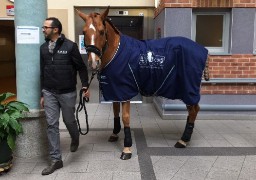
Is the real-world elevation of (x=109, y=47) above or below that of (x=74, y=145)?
above

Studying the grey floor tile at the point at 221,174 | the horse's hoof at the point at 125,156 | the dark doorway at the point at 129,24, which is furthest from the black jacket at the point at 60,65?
the dark doorway at the point at 129,24

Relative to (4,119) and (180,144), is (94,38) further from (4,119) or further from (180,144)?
(180,144)

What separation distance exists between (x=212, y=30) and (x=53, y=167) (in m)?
4.82

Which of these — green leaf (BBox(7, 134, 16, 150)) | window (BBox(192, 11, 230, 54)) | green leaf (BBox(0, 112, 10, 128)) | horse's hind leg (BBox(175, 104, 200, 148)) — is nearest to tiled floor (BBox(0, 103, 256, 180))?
horse's hind leg (BBox(175, 104, 200, 148))

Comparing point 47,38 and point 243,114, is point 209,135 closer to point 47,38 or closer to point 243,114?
point 243,114

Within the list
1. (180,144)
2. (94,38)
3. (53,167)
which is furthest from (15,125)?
(180,144)

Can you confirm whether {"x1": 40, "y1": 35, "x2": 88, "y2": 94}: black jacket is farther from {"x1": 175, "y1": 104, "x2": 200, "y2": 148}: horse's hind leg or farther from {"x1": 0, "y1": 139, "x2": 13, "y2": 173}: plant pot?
{"x1": 175, "y1": 104, "x2": 200, "y2": 148}: horse's hind leg

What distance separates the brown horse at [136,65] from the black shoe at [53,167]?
925 mm

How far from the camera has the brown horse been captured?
4.45 metres

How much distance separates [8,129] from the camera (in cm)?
Result: 411

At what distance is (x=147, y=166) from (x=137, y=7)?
531cm

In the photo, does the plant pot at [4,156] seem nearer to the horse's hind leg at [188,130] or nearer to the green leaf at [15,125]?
the green leaf at [15,125]

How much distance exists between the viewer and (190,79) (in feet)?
16.7

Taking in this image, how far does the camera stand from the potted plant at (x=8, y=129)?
4.08 metres
